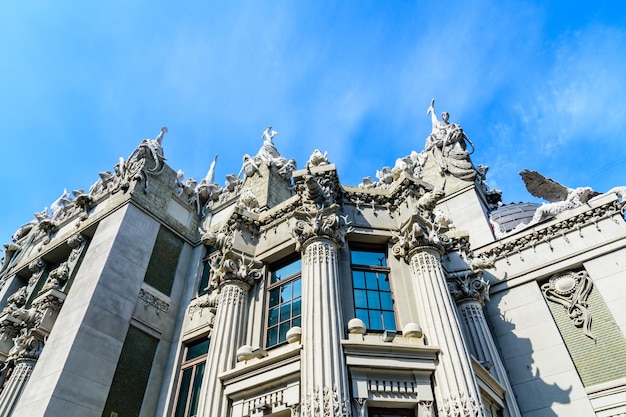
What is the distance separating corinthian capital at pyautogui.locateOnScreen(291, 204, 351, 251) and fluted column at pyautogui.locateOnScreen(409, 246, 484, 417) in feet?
6.84

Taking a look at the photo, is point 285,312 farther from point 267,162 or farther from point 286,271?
point 267,162

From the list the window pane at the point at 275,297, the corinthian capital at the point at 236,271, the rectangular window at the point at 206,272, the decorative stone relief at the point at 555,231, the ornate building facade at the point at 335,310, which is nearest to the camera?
the ornate building facade at the point at 335,310

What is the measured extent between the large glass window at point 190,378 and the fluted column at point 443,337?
848cm

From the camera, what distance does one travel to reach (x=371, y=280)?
12.0 meters

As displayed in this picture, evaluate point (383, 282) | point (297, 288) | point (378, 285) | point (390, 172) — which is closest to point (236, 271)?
point (297, 288)

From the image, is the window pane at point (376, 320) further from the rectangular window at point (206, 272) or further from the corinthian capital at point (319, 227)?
the rectangular window at point (206, 272)

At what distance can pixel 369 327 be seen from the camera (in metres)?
10.9

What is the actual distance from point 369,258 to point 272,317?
10.6 feet

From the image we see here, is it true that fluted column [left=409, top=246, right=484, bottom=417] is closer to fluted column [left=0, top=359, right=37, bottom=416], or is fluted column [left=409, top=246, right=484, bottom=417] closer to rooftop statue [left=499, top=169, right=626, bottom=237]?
rooftop statue [left=499, top=169, right=626, bottom=237]

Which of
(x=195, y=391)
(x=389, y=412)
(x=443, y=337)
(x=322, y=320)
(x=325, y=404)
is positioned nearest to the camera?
(x=325, y=404)

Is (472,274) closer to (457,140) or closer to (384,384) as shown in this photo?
(384,384)

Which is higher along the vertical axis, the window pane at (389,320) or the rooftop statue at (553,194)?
the rooftop statue at (553,194)

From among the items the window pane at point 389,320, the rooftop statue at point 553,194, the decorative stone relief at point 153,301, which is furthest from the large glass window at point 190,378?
the rooftop statue at point 553,194

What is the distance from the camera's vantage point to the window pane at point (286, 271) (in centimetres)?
1278
